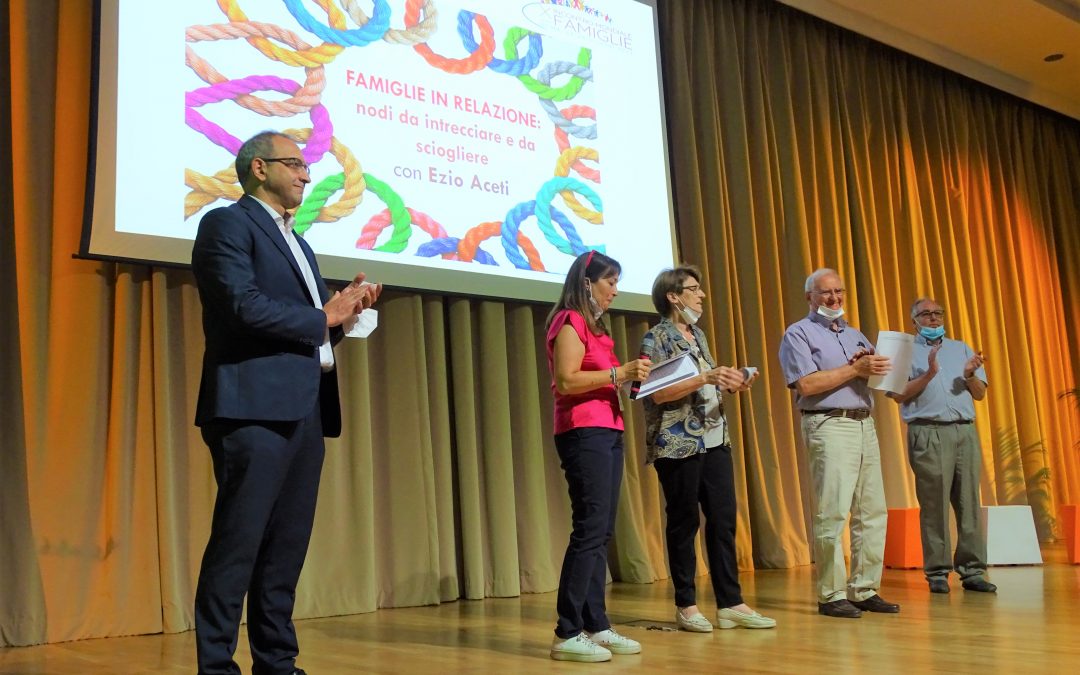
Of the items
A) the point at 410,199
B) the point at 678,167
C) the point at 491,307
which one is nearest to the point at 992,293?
the point at 678,167

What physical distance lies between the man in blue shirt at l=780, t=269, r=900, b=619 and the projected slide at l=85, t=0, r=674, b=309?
4.71 ft

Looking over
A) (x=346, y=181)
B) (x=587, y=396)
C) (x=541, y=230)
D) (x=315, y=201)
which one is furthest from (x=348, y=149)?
(x=587, y=396)

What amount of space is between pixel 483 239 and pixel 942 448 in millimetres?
2100

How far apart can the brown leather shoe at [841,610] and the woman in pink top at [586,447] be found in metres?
0.91

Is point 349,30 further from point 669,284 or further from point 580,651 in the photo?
point 580,651

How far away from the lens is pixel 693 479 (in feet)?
10.3

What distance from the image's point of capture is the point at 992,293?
7594 mm

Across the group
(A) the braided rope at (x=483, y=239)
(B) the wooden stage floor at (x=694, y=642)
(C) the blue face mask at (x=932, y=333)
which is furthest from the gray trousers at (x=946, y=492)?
(A) the braided rope at (x=483, y=239)

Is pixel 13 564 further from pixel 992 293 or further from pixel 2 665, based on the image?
pixel 992 293

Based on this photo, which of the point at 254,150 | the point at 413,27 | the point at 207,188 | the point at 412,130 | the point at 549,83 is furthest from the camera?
the point at 549,83

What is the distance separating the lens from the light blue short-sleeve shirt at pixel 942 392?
13.8 feet

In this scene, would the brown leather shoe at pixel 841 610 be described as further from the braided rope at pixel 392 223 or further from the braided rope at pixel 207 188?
the braided rope at pixel 207 188

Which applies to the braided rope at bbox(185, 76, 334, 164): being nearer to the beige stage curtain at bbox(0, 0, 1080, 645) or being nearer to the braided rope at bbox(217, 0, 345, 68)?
the braided rope at bbox(217, 0, 345, 68)

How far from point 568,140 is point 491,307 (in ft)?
2.94
